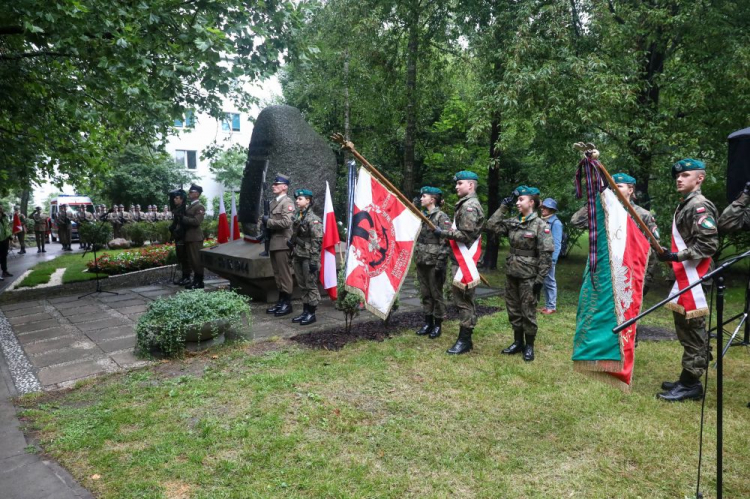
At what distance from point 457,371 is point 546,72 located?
553 centimetres

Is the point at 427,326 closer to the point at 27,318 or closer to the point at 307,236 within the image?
the point at 307,236

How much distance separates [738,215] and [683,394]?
5.62 feet

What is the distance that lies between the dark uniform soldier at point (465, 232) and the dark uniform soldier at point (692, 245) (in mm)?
2080

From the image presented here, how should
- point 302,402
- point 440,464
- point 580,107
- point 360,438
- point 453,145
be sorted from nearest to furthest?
point 440,464 → point 360,438 → point 302,402 → point 580,107 → point 453,145

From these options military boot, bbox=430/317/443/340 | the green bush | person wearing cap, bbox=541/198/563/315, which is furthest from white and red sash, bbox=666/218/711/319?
the green bush

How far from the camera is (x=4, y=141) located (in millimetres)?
9805

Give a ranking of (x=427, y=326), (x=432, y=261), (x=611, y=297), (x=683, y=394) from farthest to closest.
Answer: (x=427, y=326)
(x=432, y=261)
(x=683, y=394)
(x=611, y=297)

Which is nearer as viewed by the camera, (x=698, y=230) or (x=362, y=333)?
(x=698, y=230)

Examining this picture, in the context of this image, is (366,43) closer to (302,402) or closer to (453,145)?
(453,145)

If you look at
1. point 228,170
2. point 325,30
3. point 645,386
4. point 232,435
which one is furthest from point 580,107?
point 228,170

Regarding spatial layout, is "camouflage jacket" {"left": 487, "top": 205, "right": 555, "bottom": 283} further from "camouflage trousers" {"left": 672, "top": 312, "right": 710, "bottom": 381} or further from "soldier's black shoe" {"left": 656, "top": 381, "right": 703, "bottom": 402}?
"soldier's black shoe" {"left": 656, "top": 381, "right": 703, "bottom": 402}

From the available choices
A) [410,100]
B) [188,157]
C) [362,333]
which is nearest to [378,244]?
[362,333]

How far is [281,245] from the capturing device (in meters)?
8.09

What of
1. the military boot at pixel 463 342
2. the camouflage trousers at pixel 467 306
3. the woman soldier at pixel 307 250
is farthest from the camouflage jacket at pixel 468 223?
the woman soldier at pixel 307 250
